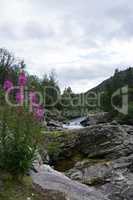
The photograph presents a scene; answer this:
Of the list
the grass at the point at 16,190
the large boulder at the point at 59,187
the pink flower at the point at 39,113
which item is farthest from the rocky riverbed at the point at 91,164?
the pink flower at the point at 39,113

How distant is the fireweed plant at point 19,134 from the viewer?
8.56 m

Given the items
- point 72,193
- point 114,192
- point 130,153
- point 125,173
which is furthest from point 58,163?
point 72,193

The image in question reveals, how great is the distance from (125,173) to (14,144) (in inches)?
297

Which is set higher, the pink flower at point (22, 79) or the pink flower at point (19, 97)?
the pink flower at point (22, 79)

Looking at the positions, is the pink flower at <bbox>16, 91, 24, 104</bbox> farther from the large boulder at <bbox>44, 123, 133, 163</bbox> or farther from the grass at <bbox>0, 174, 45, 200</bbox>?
the large boulder at <bbox>44, 123, 133, 163</bbox>

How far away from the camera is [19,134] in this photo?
336 inches

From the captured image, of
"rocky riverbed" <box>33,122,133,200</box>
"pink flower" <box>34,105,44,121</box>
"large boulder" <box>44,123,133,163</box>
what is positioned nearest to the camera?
"pink flower" <box>34,105,44,121</box>

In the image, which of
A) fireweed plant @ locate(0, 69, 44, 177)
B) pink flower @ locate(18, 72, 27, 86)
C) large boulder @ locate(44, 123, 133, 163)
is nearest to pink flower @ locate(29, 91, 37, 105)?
Result: fireweed plant @ locate(0, 69, 44, 177)

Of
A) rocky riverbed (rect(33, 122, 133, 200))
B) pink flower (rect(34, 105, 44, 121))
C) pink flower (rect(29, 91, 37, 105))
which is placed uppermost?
pink flower (rect(29, 91, 37, 105))

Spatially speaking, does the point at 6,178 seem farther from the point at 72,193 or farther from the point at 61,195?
the point at 72,193

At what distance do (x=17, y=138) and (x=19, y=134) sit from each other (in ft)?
0.28

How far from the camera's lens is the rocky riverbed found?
10586 millimetres

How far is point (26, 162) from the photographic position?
880 centimetres

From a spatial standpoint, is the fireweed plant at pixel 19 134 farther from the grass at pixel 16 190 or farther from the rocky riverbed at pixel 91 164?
the rocky riverbed at pixel 91 164
